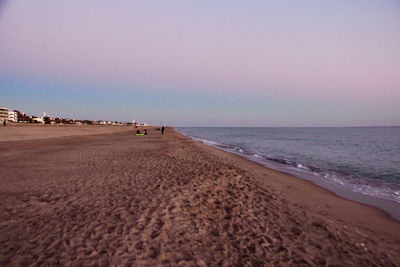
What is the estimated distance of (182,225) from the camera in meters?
4.72

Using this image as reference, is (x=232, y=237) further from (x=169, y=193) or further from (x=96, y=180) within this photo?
(x=96, y=180)

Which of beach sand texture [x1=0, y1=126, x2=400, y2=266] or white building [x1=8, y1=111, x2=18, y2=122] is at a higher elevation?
white building [x1=8, y1=111, x2=18, y2=122]

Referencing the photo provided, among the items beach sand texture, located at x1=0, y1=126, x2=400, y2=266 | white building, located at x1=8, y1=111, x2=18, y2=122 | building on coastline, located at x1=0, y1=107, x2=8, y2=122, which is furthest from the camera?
white building, located at x1=8, y1=111, x2=18, y2=122

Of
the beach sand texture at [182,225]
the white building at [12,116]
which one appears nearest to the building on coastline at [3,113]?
the white building at [12,116]

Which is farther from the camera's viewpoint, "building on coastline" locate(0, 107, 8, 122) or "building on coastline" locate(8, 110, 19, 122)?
"building on coastline" locate(8, 110, 19, 122)

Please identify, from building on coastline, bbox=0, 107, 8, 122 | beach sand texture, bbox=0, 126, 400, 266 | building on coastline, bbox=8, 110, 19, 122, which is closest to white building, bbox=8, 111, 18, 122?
building on coastline, bbox=8, 110, 19, 122

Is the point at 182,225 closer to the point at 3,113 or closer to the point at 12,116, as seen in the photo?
the point at 3,113

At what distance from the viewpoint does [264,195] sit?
Result: 7160 mm

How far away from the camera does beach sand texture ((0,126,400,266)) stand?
12.0 ft

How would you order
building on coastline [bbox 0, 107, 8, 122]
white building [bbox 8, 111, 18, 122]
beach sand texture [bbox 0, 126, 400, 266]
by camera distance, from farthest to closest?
white building [bbox 8, 111, 18, 122] < building on coastline [bbox 0, 107, 8, 122] < beach sand texture [bbox 0, 126, 400, 266]

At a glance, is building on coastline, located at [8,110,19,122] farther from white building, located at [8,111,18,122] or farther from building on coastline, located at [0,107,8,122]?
building on coastline, located at [0,107,8,122]

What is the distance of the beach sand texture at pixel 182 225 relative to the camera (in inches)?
144

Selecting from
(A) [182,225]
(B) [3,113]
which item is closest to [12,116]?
(B) [3,113]

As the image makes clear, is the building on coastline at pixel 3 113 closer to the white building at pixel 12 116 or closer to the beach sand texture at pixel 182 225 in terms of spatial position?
the white building at pixel 12 116
